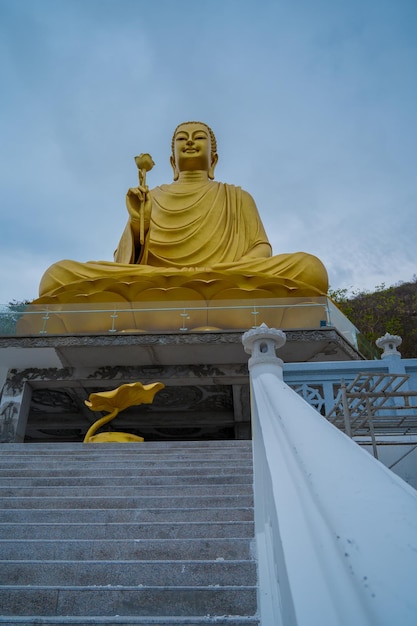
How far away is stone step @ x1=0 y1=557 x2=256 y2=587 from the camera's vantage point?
1.86 metres

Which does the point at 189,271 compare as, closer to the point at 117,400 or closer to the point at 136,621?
the point at 117,400

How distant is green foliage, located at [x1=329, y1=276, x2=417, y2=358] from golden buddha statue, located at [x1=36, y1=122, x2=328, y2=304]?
26.7 feet

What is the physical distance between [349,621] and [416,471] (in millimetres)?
3359

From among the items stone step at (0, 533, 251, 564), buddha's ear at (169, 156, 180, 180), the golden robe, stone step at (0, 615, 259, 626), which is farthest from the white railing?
buddha's ear at (169, 156, 180, 180)

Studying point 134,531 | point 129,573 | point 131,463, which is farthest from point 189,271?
point 129,573

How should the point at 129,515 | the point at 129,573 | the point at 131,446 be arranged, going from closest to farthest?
the point at 129,573, the point at 129,515, the point at 131,446

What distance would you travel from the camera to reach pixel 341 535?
2.45ft

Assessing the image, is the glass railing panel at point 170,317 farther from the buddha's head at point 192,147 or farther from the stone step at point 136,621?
the stone step at point 136,621

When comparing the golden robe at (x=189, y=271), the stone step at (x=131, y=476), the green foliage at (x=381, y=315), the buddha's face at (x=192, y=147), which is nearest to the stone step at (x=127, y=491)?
the stone step at (x=131, y=476)

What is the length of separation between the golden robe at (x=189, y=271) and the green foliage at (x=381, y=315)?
869 centimetres

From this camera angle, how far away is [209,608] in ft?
5.53

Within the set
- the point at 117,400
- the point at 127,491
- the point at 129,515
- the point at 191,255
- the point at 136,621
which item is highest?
the point at 191,255

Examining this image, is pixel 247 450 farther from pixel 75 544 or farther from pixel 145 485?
pixel 75 544

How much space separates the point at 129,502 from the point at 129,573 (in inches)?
30.3
